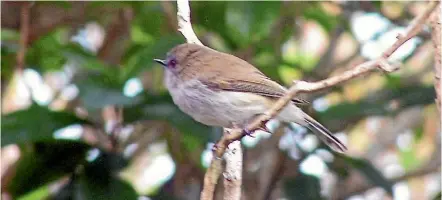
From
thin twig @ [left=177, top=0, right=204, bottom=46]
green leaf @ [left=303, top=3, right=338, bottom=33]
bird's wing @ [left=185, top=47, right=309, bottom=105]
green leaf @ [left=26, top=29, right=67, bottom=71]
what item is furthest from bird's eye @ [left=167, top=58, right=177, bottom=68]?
green leaf @ [left=303, top=3, right=338, bottom=33]

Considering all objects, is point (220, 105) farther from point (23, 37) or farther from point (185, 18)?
point (23, 37)

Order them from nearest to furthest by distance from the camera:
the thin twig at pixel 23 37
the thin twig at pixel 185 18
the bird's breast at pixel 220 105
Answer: the thin twig at pixel 185 18 < the bird's breast at pixel 220 105 < the thin twig at pixel 23 37

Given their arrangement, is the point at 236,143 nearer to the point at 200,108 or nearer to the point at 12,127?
the point at 200,108

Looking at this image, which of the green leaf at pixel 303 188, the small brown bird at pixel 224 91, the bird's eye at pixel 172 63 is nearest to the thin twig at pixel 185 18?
the small brown bird at pixel 224 91

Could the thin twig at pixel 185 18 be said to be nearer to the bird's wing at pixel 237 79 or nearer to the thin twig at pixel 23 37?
the bird's wing at pixel 237 79

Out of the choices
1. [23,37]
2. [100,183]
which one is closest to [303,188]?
[100,183]

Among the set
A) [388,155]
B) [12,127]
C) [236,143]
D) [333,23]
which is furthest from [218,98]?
[388,155]

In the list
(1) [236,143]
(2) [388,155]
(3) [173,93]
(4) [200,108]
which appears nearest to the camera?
(1) [236,143]
